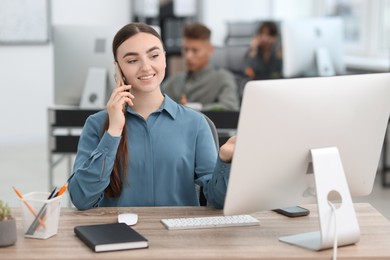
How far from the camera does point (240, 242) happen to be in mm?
1843

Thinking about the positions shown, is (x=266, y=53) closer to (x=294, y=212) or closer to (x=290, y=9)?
(x=290, y=9)

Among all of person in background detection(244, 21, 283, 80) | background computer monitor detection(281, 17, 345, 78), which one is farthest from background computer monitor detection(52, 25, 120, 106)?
person in background detection(244, 21, 283, 80)

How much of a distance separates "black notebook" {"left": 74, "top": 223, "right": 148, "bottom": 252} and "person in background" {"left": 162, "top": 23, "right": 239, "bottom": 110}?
8.96 ft

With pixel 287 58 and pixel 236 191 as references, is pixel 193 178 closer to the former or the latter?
pixel 236 191

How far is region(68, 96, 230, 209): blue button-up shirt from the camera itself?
2191mm

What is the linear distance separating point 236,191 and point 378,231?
44 centimetres

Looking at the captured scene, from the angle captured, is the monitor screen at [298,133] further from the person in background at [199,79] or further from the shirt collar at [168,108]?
the person in background at [199,79]

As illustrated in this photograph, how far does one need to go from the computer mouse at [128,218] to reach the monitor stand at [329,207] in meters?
0.40

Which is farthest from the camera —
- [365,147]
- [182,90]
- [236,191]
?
[182,90]

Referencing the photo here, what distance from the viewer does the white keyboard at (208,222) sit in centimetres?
196

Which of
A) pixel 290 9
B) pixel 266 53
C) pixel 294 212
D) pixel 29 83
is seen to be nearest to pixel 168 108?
pixel 294 212

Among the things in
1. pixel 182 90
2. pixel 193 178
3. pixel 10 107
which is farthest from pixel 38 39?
pixel 193 178

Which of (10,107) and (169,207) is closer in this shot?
(169,207)

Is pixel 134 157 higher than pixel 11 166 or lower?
higher
